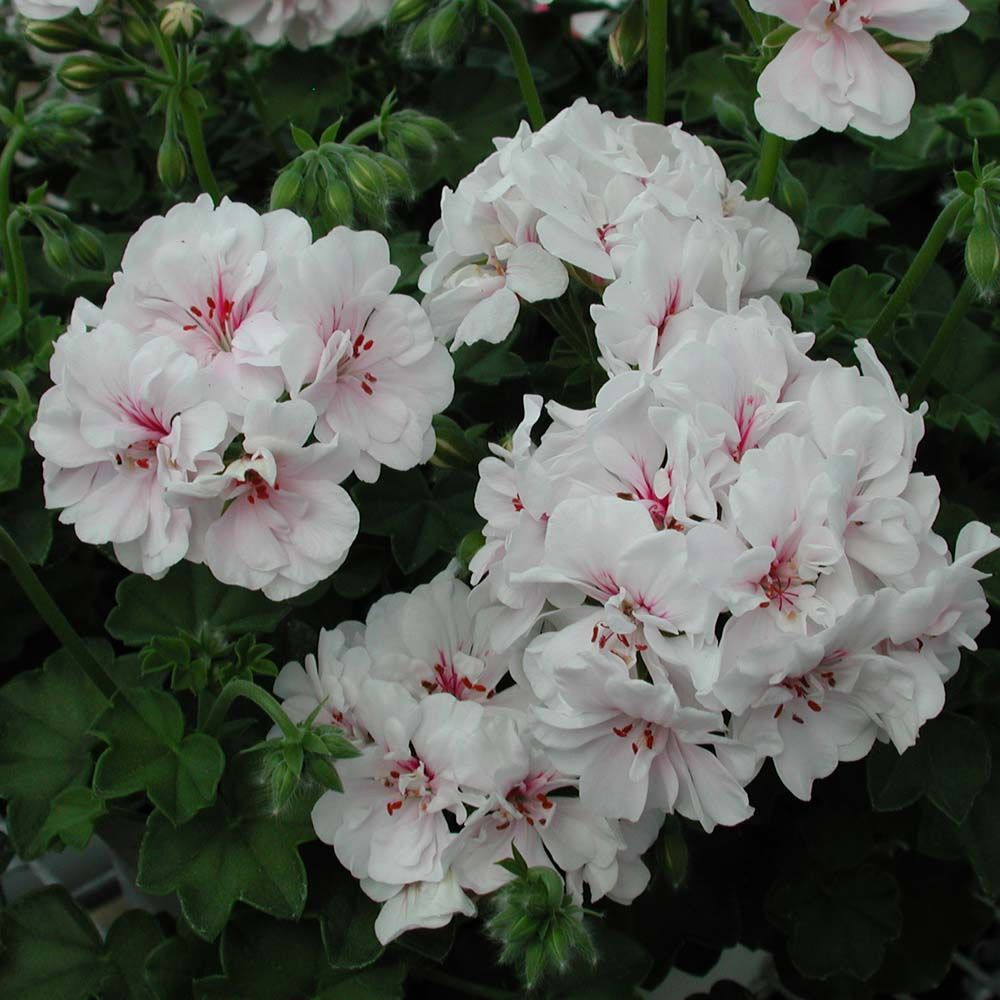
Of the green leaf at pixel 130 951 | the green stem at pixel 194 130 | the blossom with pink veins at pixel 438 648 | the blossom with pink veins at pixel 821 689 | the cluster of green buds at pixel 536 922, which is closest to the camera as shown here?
the blossom with pink veins at pixel 821 689

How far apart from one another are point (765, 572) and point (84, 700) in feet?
2.03

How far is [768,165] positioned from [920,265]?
15 centimetres

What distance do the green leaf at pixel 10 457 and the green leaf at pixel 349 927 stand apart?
16.5 inches

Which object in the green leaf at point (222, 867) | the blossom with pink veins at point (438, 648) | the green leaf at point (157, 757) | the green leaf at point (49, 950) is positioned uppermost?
the blossom with pink veins at point (438, 648)

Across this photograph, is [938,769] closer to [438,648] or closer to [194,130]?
[438,648]

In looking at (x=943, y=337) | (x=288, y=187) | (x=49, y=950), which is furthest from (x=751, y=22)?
(x=49, y=950)

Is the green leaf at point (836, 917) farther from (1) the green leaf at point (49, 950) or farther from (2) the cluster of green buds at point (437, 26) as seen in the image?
(2) the cluster of green buds at point (437, 26)

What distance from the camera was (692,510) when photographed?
827 millimetres

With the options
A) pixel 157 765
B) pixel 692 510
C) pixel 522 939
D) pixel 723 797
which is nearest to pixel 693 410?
pixel 692 510

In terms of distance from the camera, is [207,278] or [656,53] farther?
[656,53]

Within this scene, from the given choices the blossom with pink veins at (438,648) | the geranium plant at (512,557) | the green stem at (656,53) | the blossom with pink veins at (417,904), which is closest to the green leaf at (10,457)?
the geranium plant at (512,557)

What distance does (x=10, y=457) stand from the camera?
3.78 ft

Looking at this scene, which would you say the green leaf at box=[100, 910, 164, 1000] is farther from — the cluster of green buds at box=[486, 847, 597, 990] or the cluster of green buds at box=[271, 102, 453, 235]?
the cluster of green buds at box=[271, 102, 453, 235]

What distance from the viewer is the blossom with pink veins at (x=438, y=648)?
1.00 meters
